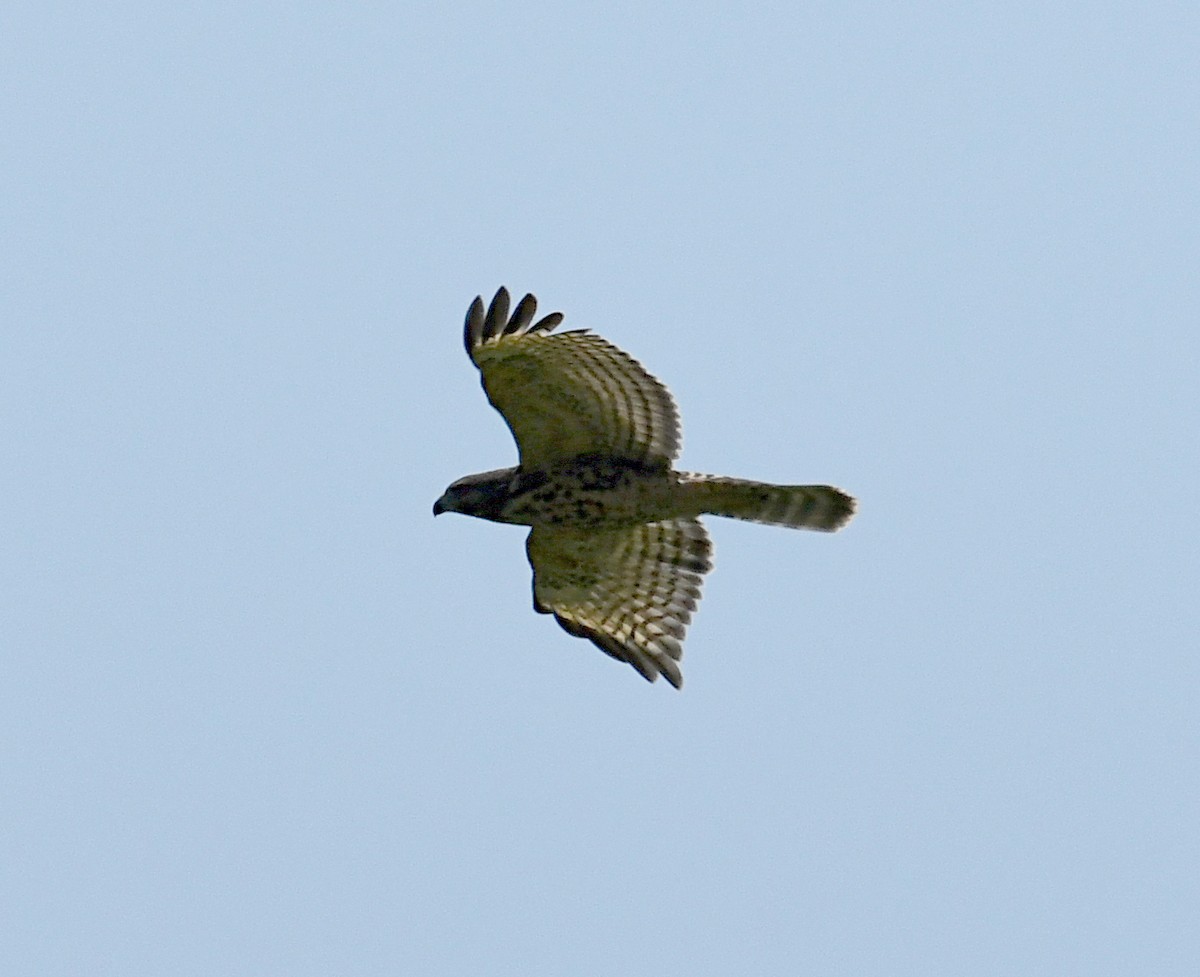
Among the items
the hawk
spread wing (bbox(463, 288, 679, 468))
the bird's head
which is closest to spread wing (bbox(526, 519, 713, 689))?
the hawk

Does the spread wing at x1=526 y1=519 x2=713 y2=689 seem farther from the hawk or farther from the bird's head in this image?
the bird's head

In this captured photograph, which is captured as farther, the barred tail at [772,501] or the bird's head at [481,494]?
the bird's head at [481,494]

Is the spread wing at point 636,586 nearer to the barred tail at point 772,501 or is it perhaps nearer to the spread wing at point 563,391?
the barred tail at point 772,501

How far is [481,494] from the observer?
38.7ft

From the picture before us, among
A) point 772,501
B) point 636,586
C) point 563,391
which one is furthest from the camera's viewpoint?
point 636,586

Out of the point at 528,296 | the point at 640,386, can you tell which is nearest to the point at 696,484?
the point at 640,386

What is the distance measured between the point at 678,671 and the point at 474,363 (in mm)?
2259

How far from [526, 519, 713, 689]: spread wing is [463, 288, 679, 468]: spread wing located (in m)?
0.74

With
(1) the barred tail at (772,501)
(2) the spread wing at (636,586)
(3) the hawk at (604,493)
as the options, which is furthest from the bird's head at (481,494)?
(1) the barred tail at (772,501)

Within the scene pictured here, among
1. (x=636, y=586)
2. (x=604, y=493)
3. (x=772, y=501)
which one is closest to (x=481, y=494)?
(x=604, y=493)

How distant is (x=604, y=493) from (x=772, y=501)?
89 centimetres

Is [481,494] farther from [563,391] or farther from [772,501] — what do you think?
[772,501]

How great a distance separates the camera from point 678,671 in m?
12.4

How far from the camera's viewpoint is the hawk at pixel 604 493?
37.1ft
